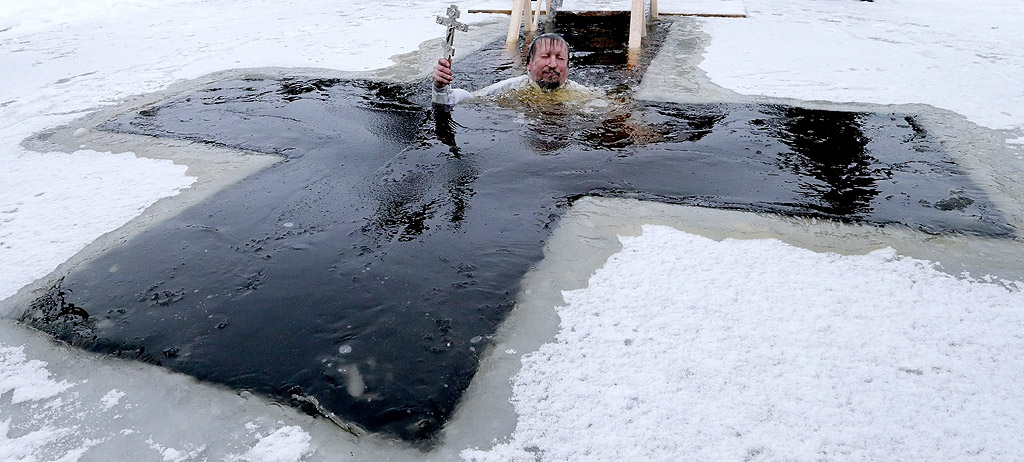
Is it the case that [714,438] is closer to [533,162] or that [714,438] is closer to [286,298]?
[286,298]

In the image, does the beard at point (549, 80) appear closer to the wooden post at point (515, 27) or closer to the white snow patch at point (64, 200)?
the wooden post at point (515, 27)

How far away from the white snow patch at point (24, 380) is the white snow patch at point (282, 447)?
88 centimetres

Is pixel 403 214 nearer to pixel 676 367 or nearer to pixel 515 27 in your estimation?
pixel 676 367

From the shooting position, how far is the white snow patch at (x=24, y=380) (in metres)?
2.25

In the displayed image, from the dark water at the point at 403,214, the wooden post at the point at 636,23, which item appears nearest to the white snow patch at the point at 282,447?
the dark water at the point at 403,214

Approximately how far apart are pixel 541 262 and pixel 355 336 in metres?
0.98

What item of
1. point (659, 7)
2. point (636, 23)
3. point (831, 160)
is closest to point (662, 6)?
point (659, 7)

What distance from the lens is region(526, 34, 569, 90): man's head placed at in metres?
5.80

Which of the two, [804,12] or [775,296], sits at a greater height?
[804,12]

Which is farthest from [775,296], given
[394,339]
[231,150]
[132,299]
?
[231,150]

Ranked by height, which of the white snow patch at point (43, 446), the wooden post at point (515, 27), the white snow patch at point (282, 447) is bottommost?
the white snow patch at point (43, 446)

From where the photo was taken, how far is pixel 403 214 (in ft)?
11.8

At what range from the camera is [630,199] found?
3711 millimetres

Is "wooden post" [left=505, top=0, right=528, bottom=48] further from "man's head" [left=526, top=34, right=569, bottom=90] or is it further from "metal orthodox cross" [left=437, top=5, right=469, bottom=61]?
"metal orthodox cross" [left=437, top=5, right=469, bottom=61]
